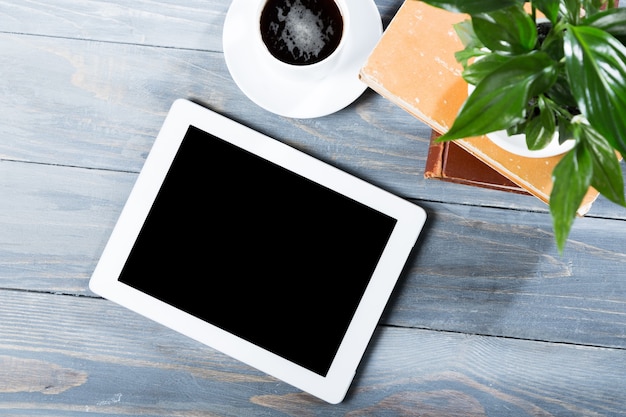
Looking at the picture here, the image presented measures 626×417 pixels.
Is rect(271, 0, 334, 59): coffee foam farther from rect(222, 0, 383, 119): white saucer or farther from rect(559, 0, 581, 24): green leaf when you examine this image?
rect(559, 0, 581, 24): green leaf

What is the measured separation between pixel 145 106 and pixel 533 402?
0.51 metres

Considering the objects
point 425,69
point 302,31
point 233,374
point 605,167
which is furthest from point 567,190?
point 233,374

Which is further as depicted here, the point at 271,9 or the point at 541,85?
the point at 271,9

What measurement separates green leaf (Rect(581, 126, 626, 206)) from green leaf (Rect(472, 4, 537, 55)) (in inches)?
2.2

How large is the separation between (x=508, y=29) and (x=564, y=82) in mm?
45

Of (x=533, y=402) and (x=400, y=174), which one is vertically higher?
(x=400, y=174)

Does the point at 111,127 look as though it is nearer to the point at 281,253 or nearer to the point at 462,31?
the point at 281,253

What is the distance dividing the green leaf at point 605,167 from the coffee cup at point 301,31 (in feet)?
0.91

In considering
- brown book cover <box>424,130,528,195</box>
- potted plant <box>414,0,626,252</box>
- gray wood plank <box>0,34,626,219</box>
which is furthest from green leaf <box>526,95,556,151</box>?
gray wood plank <box>0,34,626,219</box>

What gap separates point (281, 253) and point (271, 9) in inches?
9.3

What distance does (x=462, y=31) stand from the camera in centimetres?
34

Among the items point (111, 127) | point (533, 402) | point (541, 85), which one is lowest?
point (533, 402)

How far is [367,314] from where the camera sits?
58 cm

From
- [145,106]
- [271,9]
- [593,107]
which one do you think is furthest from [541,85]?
[145,106]
